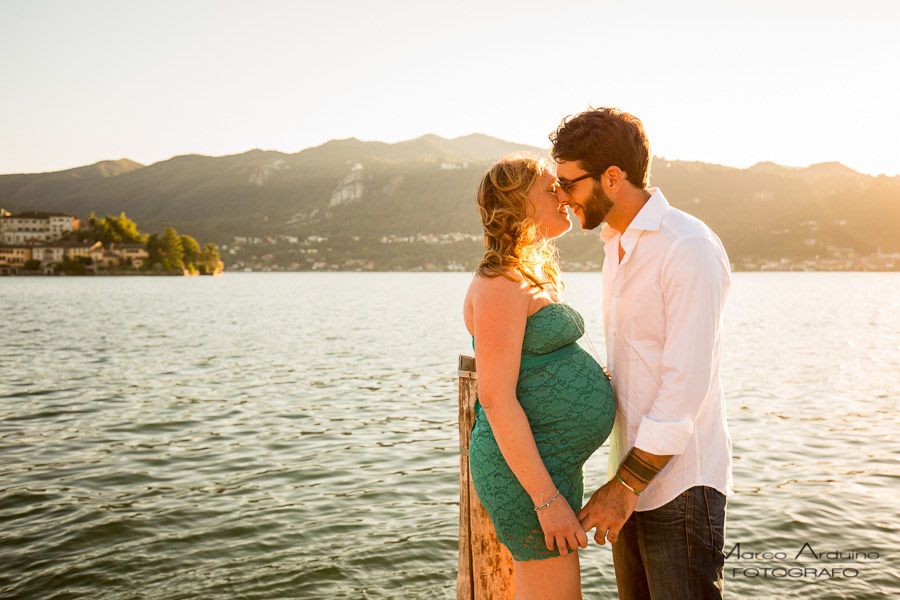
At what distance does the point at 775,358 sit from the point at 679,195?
143 m

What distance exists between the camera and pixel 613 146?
3238mm

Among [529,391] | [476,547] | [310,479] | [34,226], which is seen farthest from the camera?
[34,226]

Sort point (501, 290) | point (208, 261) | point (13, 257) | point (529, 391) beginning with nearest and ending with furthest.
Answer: point (501, 290), point (529, 391), point (13, 257), point (208, 261)

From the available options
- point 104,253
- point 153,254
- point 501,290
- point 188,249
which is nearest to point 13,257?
point 104,253

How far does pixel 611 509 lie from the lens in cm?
321

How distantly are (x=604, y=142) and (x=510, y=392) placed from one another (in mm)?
1265

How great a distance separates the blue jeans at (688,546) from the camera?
10.5 feet

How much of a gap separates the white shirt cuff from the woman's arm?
19.6 inches

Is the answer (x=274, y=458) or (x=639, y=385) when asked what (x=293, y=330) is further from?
(x=639, y=385)

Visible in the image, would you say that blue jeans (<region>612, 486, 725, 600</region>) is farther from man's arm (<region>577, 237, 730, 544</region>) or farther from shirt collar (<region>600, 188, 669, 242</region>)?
shirt collar (<region>600, 188, 669, 242</region>)

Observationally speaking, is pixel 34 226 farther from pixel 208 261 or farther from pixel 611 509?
pixel 611 509

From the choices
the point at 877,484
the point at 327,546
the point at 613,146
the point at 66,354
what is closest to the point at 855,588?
the point at 877,484

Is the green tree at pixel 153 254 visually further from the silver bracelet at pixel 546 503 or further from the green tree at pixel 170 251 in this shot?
the silver bracelet at pixel 546 503

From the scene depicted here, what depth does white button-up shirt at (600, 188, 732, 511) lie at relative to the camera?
3053 mm
